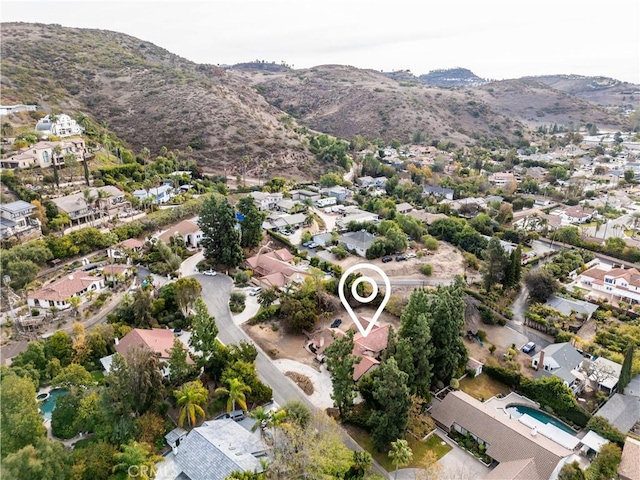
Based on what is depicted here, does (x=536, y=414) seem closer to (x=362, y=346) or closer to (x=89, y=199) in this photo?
(x=362, y=346)

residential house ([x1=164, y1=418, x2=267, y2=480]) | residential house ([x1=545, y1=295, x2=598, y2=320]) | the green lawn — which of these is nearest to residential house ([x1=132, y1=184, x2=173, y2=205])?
residential house ([x1=164, y1=418, x2=267, y2=480])

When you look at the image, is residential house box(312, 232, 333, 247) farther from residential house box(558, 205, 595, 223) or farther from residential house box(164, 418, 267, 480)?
residential house box(558, 205, 595, 223)

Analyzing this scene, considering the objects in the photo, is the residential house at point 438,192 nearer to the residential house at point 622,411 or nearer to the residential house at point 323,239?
the residential house at point 323,239

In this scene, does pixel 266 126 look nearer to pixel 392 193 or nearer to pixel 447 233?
pixel 392 193

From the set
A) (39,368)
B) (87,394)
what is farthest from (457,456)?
(39,368)

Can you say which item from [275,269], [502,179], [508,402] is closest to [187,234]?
[275,269]
